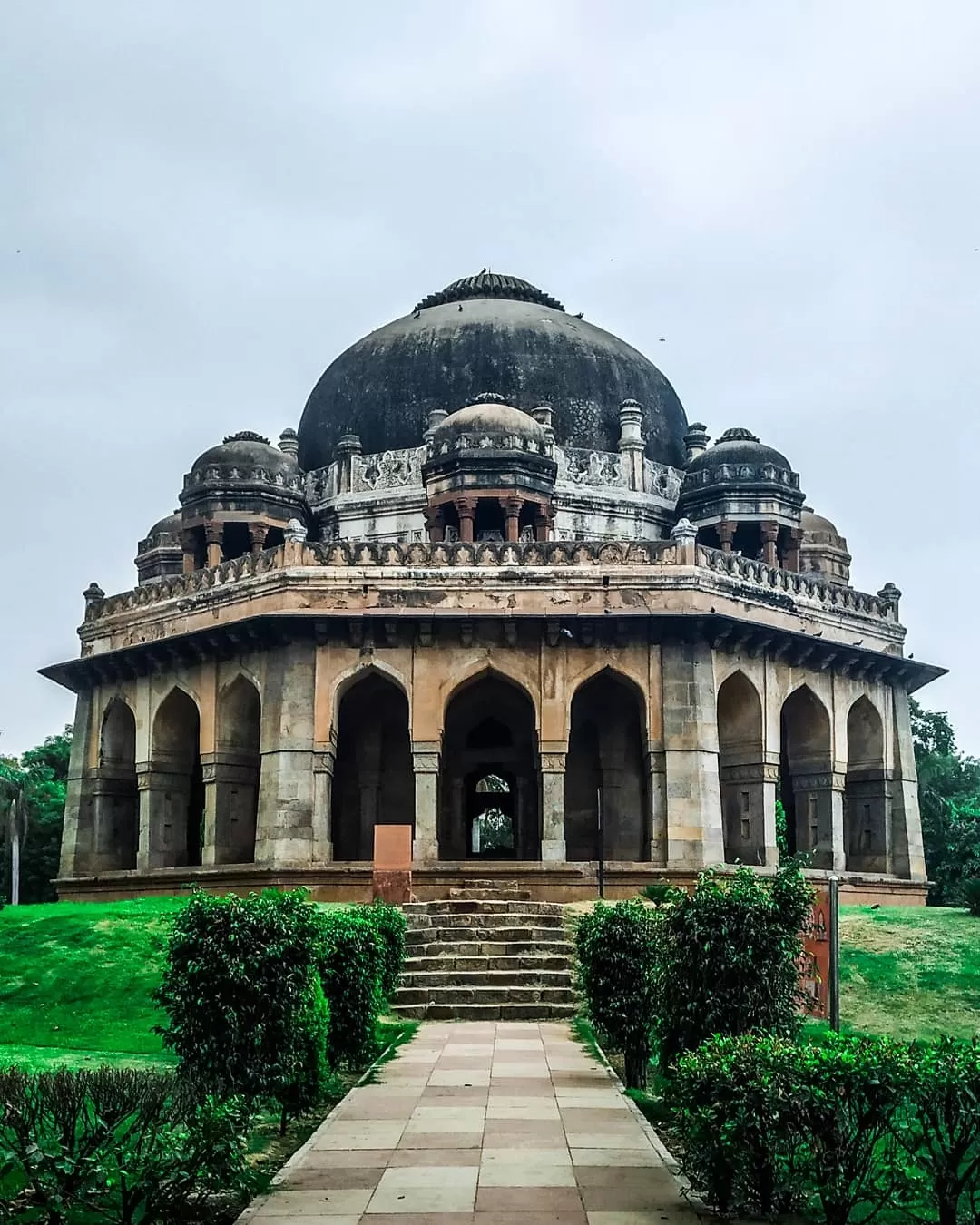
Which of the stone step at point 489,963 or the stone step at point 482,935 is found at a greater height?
the stone step at point 482,935

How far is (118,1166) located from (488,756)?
777 inches

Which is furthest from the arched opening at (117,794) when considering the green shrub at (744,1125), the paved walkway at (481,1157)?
the green shrub at (744,1125)

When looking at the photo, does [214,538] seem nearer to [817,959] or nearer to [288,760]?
[288,760]

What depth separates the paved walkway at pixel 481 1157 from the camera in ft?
19.7

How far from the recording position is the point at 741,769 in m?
23.4

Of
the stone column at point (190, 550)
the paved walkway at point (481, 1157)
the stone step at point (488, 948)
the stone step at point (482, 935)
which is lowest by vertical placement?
the paved walkway at point (481, 1157)

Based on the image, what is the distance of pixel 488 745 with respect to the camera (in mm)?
25172

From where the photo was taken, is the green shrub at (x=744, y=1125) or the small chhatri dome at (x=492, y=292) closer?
the green shrub at (x=744, y=1125)

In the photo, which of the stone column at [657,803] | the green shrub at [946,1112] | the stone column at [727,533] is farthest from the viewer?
the stone column at [727,533]

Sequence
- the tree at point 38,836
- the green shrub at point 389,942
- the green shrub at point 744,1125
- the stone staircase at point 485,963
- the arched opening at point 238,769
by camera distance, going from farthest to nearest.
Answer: the tree at point 38,836 → the arched opening at point 238,769 → the stone staircase at point 485,963 → the green shrub at point 389,942 → the green shrub at point 744,1125

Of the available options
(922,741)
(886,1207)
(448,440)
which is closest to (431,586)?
(448,440)

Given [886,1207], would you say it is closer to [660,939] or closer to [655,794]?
[660,939]

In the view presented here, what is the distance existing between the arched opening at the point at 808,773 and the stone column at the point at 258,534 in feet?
32.5

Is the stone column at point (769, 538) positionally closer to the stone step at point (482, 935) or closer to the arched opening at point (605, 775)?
the arched opening at point (605, 775)
